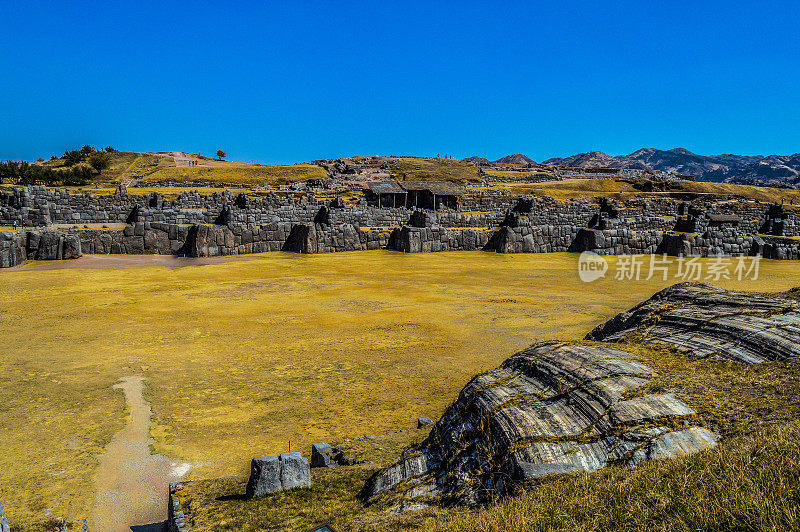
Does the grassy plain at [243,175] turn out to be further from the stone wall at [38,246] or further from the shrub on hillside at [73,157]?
the stone wall at [38,246]

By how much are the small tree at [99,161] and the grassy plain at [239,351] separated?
5293 cm

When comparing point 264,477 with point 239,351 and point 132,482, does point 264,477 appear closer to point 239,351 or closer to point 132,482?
point 132,482

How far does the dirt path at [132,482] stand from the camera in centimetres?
540

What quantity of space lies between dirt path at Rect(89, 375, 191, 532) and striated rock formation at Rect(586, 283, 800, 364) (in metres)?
6.67

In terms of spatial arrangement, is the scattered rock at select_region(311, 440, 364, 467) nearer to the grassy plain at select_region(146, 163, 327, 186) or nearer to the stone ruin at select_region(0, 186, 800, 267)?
the stone ruin at select_region(0, 186, 800, 267)

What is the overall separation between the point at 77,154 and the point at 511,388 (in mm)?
82473

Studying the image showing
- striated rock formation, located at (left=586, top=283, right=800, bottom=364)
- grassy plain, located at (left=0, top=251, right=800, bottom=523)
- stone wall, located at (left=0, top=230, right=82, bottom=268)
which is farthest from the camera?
stone wall, located at (left=0, top=230, right=82, bottom=268)

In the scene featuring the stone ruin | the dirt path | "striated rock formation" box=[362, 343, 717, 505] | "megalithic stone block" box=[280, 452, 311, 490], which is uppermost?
the stone ruin

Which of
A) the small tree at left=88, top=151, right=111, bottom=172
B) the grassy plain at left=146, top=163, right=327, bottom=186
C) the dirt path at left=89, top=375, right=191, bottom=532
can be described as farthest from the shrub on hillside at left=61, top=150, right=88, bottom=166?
the dirt path at left=89, top=375, right=191, bottom=532

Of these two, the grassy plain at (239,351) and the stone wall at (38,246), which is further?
the stone wall at (38,246)

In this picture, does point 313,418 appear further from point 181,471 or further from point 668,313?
point 668,313

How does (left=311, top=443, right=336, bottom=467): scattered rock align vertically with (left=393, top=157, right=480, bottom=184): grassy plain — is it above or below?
below

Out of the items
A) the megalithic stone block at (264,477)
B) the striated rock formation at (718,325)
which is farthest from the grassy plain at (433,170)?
the megalithic stone block at (264,477)

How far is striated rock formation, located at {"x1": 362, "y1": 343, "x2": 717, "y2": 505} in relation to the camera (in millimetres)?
4496
